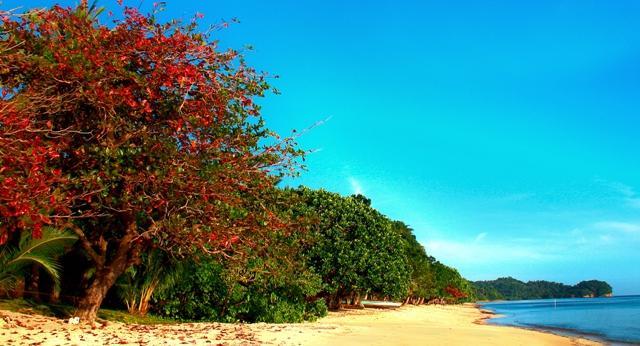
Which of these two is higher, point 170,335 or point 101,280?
point 101,280

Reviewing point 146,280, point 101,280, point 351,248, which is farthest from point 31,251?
point 351,248

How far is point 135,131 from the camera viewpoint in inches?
471

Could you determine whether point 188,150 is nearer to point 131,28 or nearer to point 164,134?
point 164,134

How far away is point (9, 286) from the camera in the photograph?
43.5ft

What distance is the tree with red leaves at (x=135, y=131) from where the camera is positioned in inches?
427

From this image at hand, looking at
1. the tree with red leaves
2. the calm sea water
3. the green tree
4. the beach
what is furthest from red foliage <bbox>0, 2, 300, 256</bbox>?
the calm sea water

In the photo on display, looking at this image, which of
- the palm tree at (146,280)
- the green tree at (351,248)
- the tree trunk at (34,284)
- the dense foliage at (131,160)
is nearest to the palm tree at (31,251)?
the dense foliage at (131,160)

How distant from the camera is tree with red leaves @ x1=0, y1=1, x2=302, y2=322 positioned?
10836 mm

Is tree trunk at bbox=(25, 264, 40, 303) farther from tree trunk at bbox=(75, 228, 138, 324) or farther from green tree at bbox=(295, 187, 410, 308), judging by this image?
green tree at bbox=(295, 187, 410, 308)

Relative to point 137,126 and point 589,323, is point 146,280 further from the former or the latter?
point 589,323

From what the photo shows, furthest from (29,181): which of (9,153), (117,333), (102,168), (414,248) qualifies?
(414,248)

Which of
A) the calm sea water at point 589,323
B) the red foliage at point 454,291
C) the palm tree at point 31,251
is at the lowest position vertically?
the calm sea water at point 589,323

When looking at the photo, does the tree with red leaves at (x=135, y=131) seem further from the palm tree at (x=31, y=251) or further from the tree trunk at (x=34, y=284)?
the tree trunk at (x=34, y=284)

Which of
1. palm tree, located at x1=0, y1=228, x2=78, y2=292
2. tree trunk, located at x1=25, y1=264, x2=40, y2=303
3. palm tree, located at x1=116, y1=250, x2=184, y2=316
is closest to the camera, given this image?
palm tree, located at x1=0, y1=228, x2=78, y2=292
